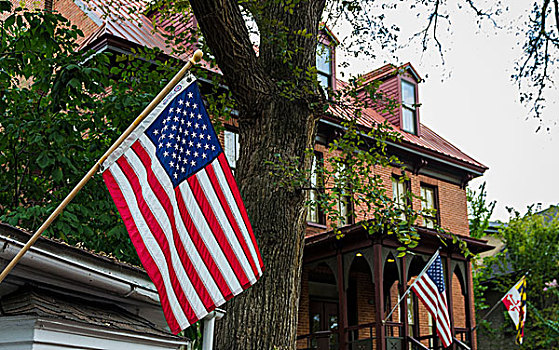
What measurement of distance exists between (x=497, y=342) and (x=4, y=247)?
1076 inches

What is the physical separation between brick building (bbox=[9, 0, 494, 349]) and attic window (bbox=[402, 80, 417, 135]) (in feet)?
0.13

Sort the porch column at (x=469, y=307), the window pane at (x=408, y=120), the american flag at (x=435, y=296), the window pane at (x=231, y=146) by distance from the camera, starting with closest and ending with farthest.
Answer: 1. the american flag at (x=435, y=296)
2. the window pane at (x=231, y=146)
3. the porch column at (x=469, y=307)
4. the window pane at (x=408, y=120)

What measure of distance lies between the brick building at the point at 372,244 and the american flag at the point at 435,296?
0.93m

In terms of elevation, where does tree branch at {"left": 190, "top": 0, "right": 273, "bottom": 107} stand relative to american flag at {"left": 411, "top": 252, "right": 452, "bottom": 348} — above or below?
above

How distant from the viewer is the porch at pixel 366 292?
48.2ft

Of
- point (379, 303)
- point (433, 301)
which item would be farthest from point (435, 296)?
point (379, 303)

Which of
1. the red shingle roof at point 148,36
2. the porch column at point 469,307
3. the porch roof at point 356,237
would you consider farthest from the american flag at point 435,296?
the porch column at point 469,307

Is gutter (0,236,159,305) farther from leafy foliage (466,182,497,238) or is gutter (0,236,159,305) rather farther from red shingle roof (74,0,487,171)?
leafy foliage (466,182,497,238)

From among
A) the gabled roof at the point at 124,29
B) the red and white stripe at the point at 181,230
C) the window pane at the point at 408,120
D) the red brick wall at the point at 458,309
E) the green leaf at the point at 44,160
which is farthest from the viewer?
the window pane at the point at 408,120

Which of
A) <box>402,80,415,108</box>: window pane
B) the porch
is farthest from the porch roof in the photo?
<box>402,80,415,108</box>: window pane

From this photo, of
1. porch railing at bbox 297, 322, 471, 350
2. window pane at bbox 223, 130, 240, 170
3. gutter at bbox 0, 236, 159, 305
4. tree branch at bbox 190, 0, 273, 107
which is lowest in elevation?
gutter at bbox 0, 236, 159, 305

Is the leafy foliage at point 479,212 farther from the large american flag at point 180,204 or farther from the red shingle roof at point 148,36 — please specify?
the large american flag at point 180,204

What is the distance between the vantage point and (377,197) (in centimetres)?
845

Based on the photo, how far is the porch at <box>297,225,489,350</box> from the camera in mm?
14680
